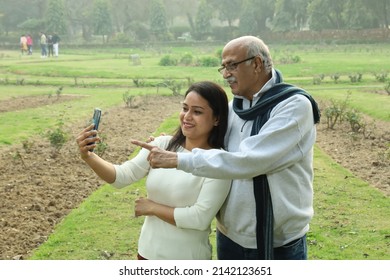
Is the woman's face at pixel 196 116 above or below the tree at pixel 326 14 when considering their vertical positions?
above

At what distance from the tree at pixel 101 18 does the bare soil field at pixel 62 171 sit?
12468mm

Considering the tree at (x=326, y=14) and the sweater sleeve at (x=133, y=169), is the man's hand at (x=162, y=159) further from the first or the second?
the tree at (x=326, y=14)

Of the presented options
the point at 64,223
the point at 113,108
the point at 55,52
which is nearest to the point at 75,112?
the point at 113,108

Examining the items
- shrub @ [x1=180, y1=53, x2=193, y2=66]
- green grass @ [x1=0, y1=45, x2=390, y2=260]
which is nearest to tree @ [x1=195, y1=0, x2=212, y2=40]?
green grass @ [x1=0, y1=45, x2=390, y2=260]

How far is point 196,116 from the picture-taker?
8.70 feet

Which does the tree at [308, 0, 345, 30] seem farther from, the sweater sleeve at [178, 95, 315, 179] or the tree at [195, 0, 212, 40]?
the sweater sleeve at [178, 95, 315, 179]

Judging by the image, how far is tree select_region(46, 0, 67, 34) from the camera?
70.1ft

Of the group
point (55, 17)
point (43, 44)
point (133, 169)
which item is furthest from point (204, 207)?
point (43, 44)

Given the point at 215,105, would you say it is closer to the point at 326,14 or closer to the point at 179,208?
the point at 179,208

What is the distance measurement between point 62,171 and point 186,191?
4937mm

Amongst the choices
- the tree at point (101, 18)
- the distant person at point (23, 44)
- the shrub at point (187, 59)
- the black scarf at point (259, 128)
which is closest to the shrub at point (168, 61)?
the shrub at point (187, 59)

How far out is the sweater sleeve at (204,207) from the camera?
2.61 m
